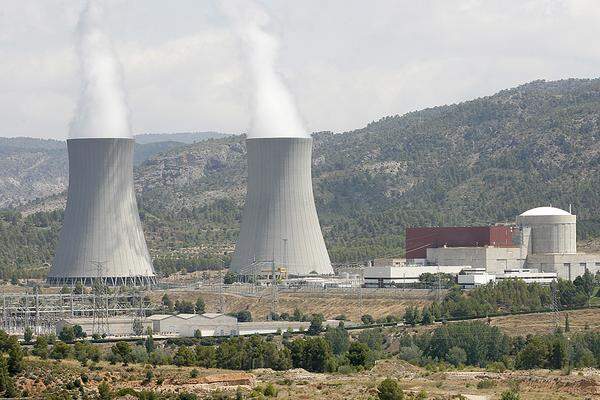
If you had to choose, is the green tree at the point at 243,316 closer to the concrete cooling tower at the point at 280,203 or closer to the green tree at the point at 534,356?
the concrete cooling tower at the point at 280,203

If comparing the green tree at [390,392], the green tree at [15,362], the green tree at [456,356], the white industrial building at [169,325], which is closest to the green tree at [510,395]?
the green tree at [390,392]

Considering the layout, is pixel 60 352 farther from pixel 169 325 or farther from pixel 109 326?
pixel 109 326

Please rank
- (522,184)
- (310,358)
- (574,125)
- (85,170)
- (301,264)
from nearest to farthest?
1. (310,358)
2. (85,170)
3. (301,264)
4. (522,184)
5. (574,125)

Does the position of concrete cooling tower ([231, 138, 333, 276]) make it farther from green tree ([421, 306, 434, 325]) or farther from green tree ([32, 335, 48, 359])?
green tree ([32, 335, 48, 359])

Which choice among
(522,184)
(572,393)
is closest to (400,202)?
(522,184)

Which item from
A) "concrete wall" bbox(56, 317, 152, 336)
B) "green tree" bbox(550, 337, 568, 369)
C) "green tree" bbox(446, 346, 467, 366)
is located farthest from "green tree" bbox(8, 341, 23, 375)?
"concrete wall" bbox(56, 317, 152, 336)

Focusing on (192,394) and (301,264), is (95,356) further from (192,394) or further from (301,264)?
(301,264)
